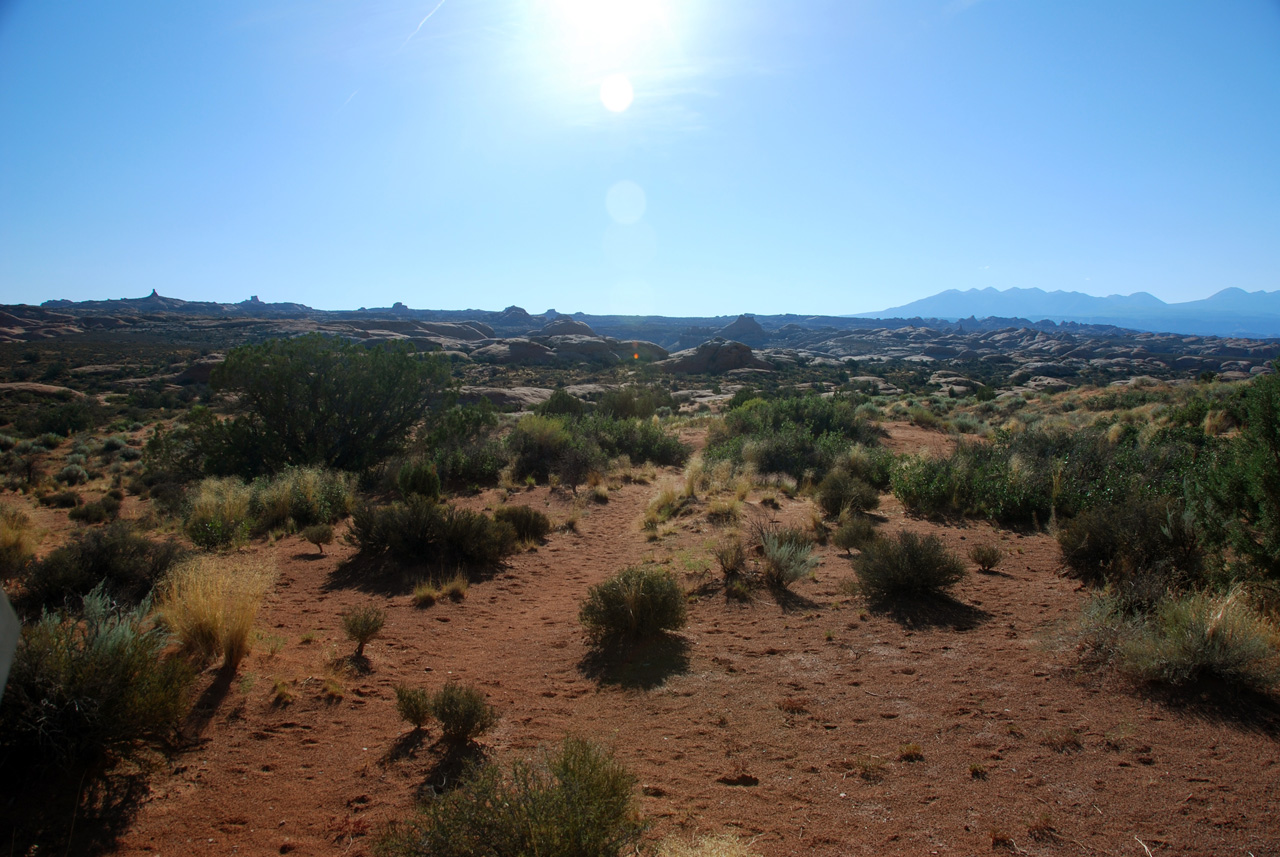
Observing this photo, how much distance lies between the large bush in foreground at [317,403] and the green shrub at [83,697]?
9893 mm

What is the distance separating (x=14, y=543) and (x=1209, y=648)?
40.0 feet

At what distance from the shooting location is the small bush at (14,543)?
6.72 m

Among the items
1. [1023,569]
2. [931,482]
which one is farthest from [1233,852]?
[931,482]

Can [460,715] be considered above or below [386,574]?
above

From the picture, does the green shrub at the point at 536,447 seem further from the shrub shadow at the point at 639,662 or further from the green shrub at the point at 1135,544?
the green shrub at the point at 1135,544

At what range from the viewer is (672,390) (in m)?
40.2

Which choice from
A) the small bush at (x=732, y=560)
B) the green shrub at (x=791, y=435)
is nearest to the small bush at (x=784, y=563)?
the small bush at (x=732, y=560)

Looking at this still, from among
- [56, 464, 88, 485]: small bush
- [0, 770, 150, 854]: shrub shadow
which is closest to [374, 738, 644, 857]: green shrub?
[0, 770, 150, 854]: shrub shadow

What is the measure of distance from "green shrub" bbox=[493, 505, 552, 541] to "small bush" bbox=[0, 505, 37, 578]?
5873 mm

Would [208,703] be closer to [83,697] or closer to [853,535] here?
[83,697]

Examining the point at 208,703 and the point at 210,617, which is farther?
the point at 210,617

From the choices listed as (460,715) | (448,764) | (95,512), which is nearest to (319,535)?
(460,715)

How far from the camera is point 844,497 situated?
11.0 m

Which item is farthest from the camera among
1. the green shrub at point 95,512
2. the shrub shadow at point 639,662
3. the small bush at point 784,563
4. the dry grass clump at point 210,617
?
the green shrub at point 95,512
